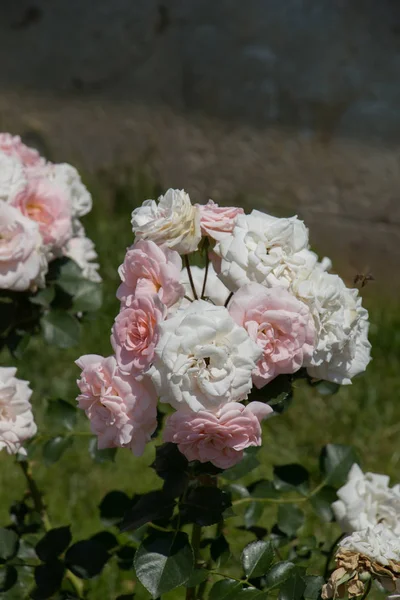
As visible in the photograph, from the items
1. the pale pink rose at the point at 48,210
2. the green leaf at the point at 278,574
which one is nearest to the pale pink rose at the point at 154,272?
the green leaf at the point at 278,574

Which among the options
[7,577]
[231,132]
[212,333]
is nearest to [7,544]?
[7,577]

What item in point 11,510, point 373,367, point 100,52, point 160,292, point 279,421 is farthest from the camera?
point 100,52

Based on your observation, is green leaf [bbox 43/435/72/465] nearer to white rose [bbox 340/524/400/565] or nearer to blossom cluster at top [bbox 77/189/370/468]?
blossom cluster at top [bbox 77/189/370/468]

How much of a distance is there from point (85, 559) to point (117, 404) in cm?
50

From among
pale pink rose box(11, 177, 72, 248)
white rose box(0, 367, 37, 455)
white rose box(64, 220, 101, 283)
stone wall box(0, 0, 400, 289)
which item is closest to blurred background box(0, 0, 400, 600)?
stone wall box(0, 0, 400, 289)

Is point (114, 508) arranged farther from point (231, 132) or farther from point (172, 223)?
point (231, 132)

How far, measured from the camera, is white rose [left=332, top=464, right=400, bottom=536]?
1.53 meters

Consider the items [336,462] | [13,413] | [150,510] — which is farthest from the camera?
[336,462]

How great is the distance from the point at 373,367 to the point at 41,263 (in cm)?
191

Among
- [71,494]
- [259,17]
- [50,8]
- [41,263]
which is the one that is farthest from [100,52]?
[41,263]

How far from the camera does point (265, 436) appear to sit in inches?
119

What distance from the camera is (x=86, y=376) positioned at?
1.24m

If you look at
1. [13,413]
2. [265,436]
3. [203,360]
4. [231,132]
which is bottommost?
[265,436]

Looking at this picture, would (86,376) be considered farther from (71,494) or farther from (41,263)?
(71,494)
